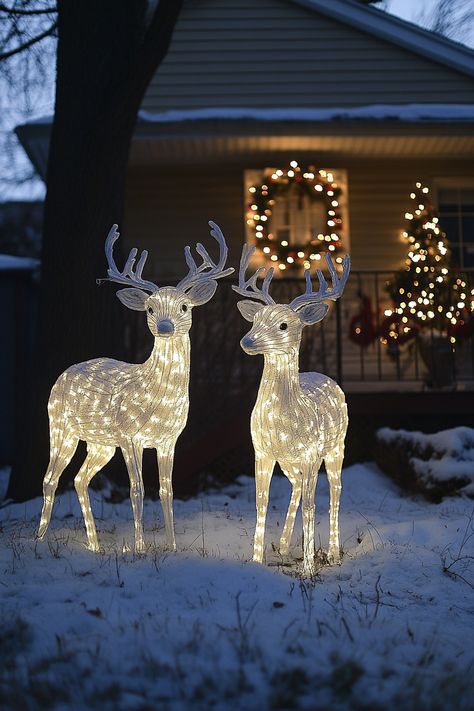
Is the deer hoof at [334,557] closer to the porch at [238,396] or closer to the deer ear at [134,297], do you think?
the deer ear at [134,297]

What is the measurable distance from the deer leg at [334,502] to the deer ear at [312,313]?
97cm

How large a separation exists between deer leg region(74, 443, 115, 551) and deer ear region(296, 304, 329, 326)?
1.64 meters

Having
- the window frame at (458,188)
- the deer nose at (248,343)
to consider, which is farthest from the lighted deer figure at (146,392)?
the window frame at (458,188)

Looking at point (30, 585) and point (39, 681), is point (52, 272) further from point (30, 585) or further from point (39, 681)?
point (39, 681)

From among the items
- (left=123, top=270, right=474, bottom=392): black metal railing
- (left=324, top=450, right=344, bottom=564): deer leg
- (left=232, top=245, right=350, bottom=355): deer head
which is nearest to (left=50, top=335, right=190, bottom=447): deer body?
(left=232, top=245, right=350, bottom=355): deer head

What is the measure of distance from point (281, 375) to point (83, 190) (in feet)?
11.2

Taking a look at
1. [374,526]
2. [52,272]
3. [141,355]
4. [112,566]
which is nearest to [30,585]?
[112,566]

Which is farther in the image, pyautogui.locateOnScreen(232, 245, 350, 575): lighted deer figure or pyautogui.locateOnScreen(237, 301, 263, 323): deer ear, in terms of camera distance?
pyautogui.locateOnScreen(237, 301, 263, 323): deer ear

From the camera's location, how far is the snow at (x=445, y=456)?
697cm

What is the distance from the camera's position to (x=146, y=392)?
16.1 feet

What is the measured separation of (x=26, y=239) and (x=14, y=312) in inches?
706

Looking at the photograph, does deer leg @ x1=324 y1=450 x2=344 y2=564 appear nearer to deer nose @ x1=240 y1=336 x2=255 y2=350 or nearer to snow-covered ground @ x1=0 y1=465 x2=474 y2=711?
snow-covered ground @ x1=0 y1=465 x2=474 y2=711

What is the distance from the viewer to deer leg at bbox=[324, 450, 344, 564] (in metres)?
5.03

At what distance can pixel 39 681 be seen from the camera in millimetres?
3051
